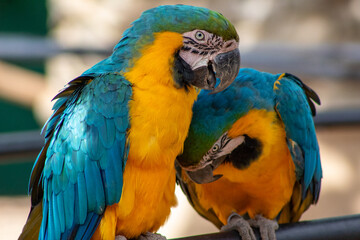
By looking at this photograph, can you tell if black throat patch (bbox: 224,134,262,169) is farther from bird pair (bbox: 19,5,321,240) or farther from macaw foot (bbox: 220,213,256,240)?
macaw foot (bbox: 220,213,256,240)

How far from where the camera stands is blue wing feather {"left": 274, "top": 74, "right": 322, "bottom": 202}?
154cm

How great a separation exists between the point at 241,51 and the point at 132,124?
239 centimetres

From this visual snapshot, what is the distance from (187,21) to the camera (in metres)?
1.25

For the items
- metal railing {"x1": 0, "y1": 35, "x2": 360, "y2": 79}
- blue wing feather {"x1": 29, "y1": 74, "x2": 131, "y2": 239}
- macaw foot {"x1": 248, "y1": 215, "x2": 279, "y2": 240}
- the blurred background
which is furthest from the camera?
the blurred background

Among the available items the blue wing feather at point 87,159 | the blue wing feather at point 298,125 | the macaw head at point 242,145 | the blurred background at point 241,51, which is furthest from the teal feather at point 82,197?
the blurred background at point 241,51

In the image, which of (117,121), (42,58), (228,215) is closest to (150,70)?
(117,121)

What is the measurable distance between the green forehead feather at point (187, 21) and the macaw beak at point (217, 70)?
0.17ft

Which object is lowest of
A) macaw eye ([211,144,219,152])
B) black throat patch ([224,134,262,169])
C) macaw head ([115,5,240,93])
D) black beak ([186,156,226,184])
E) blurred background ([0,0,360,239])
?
blurred background ([0,0,360,239])

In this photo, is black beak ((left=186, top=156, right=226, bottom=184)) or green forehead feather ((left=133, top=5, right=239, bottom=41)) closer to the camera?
green forehead feather ((left=133, top=5, right=239, bottom=41))

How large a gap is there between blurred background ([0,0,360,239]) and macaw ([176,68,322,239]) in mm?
1875

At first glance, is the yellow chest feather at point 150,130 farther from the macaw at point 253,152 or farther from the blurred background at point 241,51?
the blurred background at point 241,51

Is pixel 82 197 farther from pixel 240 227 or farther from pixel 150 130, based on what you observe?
pixel 240 227

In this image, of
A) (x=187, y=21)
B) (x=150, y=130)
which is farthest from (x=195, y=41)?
(x=150, y=130)

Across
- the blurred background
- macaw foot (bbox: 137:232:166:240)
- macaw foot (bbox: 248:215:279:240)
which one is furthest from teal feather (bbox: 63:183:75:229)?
the blurred background
